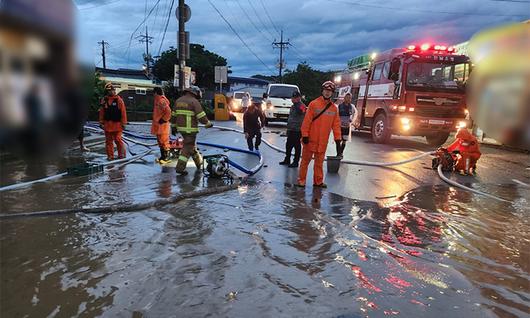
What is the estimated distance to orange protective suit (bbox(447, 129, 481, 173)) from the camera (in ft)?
29.2

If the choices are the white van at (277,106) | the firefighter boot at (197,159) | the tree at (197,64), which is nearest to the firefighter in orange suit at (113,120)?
the firefighter boot at (197,159)

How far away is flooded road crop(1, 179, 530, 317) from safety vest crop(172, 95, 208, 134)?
2.09 metres

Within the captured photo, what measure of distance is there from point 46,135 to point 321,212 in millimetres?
5273

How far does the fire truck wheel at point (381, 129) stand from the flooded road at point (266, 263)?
836 centimetres

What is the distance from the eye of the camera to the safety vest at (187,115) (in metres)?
7.67

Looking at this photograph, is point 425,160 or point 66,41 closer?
point 66,41

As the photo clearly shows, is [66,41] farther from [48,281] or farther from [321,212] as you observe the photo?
[321,212]

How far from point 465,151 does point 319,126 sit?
380cm

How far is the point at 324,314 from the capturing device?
10.2ft

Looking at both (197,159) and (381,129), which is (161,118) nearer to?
(197,159)

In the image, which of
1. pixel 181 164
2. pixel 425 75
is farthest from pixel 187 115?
pixel 425 75

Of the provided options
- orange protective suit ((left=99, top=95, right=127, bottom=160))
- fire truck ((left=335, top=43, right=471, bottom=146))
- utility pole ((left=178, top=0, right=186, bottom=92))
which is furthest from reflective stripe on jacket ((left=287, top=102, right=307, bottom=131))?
utility pole ((left=178, top=0, right=186, bottom=92))

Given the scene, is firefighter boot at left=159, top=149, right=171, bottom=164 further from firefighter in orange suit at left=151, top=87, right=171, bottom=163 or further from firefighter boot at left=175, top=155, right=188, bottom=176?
firefighter boot at left=175, top=155, right=188, bottom=176

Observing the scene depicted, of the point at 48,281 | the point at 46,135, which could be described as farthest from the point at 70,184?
the point at 46,135
